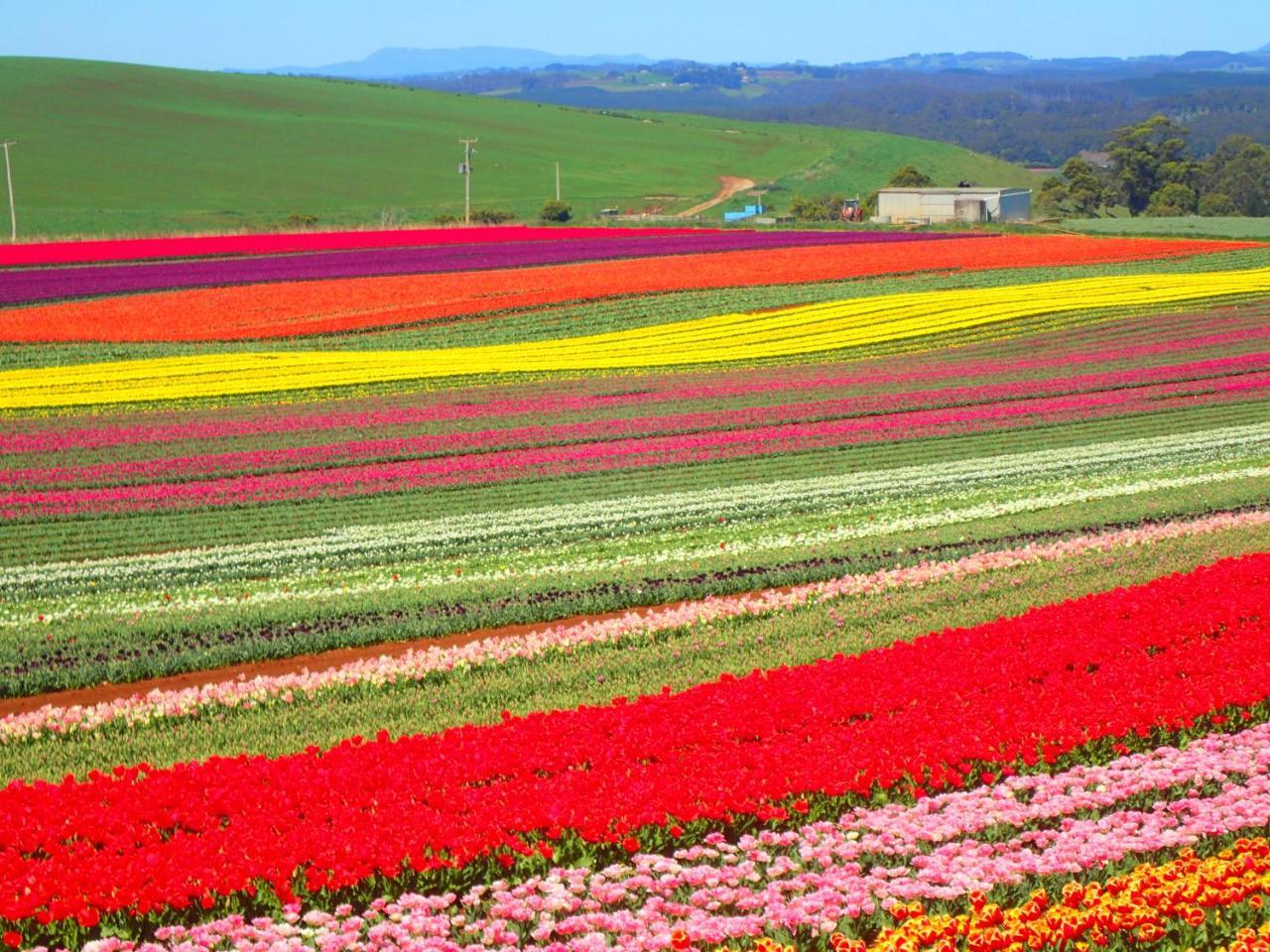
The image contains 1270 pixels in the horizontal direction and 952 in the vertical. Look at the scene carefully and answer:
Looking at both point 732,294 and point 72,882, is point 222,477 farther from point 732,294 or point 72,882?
point 732,294

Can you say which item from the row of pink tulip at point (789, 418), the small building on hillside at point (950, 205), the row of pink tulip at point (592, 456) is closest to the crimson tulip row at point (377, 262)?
the small building on hillside at point (950, 205)

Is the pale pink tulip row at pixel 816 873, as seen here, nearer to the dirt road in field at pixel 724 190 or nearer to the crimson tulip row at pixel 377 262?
the crimson tulip row at pixel 377 262

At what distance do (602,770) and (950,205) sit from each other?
10313 centimetres

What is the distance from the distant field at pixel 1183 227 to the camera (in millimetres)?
88312

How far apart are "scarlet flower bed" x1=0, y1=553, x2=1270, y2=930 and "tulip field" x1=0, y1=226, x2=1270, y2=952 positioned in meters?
0.04

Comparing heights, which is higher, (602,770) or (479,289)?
(602,770)

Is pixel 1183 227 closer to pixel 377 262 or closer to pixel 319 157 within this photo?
pixel 377 262

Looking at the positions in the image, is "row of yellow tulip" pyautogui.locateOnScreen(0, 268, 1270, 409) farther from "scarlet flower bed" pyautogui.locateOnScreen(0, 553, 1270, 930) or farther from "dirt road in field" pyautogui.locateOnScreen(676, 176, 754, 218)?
"dirt road in field" pyautogui.locateOnScreen(676, 176, 754, 218)

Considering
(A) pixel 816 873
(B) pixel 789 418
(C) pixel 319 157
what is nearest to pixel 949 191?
(C) pixel 319 157

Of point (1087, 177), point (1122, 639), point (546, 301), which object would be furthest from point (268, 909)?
point (1087, 177)

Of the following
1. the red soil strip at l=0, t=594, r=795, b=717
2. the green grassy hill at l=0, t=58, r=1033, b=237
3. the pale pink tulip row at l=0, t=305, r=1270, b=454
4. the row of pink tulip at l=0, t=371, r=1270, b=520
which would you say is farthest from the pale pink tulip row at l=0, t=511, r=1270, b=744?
the green grassy hill at l=0, t=58, r=1033, b=237

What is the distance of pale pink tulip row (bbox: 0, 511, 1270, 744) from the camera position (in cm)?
1392

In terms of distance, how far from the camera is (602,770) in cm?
1095

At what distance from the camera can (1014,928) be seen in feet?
26.5
